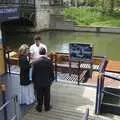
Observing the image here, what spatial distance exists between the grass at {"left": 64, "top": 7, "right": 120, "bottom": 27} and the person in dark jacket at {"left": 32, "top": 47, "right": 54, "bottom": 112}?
29.4 meters

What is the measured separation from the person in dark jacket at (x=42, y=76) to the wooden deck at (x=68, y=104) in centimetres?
29

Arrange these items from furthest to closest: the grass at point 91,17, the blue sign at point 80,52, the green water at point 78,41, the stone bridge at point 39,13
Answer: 1. the grass at point 91,17
2. the stone bridge at point 39,13
3. the green water at point 78,41
4. the blue sign at point 80,52

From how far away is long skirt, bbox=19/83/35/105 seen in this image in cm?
695

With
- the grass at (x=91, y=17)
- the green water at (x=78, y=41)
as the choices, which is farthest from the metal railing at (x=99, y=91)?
the grass at (x=91, y=17)

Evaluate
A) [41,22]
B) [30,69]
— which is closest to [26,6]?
[41,22]

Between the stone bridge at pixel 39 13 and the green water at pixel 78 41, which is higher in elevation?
the stone bridge at pixel 39 13

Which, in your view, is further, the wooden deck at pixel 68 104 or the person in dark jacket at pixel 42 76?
the wooden deck at pixel 68 104

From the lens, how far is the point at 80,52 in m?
9.91

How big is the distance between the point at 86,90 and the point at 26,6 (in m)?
24.6

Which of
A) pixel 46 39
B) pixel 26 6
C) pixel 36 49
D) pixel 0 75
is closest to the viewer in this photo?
pixel 36 49

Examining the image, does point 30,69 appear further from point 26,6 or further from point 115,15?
point 115,15

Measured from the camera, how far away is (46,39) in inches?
1137

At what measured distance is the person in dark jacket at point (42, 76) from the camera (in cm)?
631

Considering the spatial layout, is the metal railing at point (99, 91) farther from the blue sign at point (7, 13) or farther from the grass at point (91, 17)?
the grass at point (91, 17)
